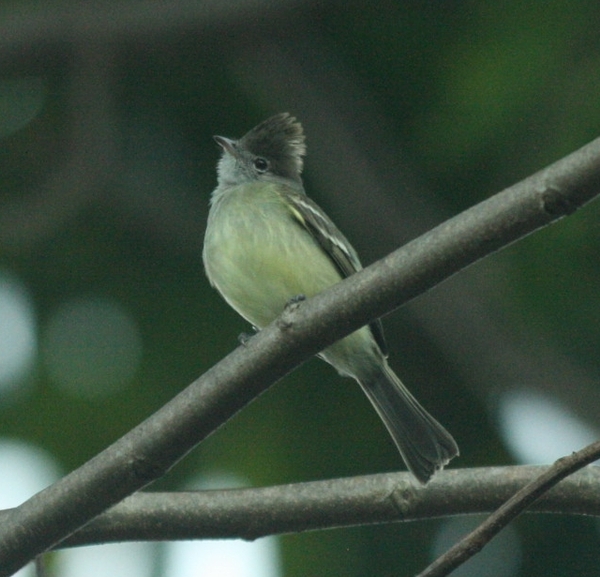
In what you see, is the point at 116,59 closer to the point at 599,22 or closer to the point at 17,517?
the point at 599,22

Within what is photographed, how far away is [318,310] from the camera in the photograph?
9.47 ft

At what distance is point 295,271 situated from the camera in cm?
482

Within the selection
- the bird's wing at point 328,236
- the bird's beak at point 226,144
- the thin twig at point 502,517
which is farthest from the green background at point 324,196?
the thin twig at point 502,517

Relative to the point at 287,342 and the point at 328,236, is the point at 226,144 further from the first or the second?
the point at 287,342

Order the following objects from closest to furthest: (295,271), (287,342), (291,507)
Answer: (287,342) → (291,507) → (295,271)

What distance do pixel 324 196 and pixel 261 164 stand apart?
0.48 m

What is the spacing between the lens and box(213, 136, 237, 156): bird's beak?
5.34 metres

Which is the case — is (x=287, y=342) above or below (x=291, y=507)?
above

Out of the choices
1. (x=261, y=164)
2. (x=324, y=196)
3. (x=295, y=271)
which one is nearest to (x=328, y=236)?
(x=295, y=271)

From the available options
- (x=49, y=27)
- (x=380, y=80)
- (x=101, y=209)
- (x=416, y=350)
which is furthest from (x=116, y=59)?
(x=416, y=350)

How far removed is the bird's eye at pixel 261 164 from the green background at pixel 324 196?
1.09ft

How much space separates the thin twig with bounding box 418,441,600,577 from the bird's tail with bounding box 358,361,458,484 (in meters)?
1.23

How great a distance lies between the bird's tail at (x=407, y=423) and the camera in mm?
4043

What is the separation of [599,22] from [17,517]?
3.11 metres
